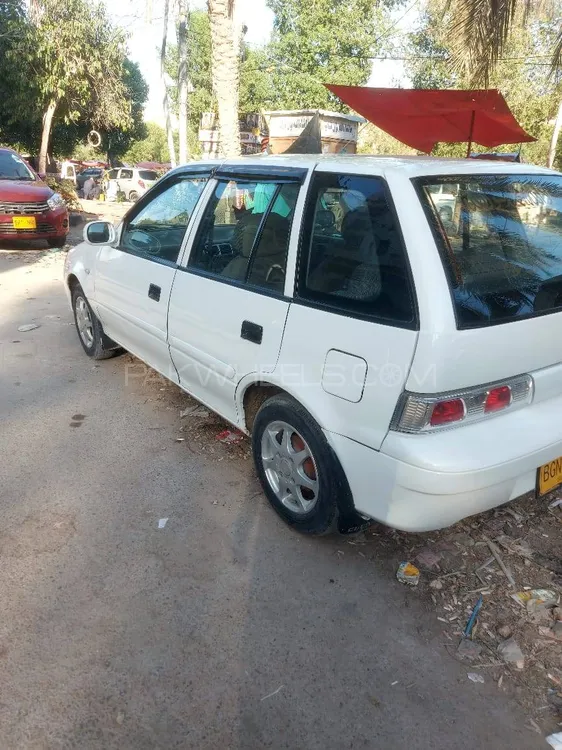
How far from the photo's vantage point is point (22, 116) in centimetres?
2097

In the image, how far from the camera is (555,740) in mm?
1827

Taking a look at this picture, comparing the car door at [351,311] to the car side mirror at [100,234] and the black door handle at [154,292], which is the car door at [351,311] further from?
the car side mirror at [100,234]

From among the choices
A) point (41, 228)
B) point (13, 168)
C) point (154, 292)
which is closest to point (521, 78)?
point (13, 168)

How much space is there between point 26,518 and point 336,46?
27.5 metres

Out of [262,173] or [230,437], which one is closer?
[262,173]

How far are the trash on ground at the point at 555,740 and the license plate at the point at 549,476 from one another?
90 cm

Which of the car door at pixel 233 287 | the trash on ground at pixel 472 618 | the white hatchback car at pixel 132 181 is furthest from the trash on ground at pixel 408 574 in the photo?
the white hatchback car at pixel 132 181

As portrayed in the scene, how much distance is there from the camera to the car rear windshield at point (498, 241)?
6.95 feet

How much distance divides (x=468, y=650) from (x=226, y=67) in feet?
29.5

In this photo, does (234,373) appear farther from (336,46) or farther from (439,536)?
(336,46)

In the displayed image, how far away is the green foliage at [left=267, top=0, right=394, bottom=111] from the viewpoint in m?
25.0

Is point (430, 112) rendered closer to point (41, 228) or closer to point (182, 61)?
point (41, 228)

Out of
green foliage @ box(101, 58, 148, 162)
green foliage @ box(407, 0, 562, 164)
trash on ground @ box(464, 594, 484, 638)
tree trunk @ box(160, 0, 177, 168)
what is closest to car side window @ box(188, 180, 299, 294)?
trash on ground @ box(464, 594, 484, 638)

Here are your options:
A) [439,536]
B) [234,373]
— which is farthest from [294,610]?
[234,373]
